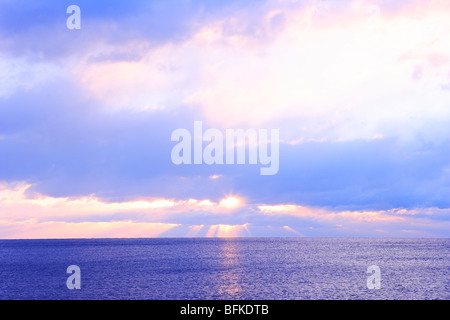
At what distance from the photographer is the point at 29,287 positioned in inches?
3056

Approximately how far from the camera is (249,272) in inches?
4018

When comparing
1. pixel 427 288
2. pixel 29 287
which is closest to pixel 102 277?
pixel 29 287

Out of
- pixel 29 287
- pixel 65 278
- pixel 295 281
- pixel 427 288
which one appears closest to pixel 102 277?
pixel 65 278
